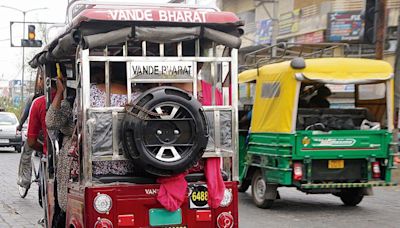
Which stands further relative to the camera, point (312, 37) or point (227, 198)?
point (312, 37)

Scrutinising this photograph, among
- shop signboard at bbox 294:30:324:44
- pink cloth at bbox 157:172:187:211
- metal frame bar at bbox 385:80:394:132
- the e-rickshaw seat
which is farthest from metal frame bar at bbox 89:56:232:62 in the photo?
shop signboard at bbox 294:30:324:44

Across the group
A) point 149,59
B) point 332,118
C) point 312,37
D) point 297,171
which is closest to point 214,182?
point 149,59

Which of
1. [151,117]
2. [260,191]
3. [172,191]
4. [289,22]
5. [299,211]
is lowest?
[299,211]

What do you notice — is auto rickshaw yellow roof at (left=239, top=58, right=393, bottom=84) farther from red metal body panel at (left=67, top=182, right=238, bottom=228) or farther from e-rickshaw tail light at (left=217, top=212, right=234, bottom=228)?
red metal body panel at (left=67, top=182, right=238, bottom=228)

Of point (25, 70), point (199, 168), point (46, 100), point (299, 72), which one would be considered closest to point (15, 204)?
point (46, 100)

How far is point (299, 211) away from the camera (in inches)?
408

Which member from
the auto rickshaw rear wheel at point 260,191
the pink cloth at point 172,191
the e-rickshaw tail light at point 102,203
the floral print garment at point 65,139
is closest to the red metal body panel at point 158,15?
the pink cloth at point 172,191

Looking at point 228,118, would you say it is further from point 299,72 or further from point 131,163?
point 299,72

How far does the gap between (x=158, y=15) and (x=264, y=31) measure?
88.4 feet

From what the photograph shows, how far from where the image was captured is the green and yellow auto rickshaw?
9.69 meters

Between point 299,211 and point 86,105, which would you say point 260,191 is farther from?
point 86,105

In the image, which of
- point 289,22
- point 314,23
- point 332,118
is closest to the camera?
point 332,118

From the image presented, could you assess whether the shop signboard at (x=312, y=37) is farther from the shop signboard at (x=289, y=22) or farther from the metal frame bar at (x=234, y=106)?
the metal frame bar at (x=234, y=106)

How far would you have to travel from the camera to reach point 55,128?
20.7ft
